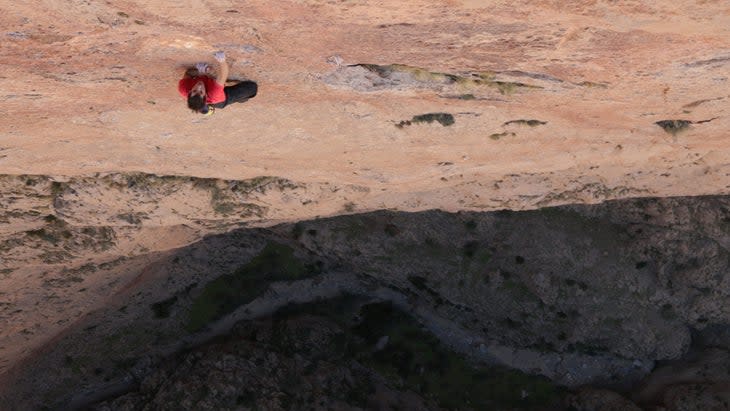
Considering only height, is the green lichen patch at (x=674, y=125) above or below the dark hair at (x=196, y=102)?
below

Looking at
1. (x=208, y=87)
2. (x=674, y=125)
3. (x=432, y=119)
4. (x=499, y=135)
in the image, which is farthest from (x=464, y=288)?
(x=208, y=87)

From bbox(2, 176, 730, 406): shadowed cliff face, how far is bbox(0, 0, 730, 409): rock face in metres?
0.10

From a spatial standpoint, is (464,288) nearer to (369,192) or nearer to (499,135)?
(369,192)

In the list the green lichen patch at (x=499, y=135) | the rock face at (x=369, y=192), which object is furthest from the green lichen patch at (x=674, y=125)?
the green lichen patch at (x=499, y=135)

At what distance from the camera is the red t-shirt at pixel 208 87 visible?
28.3 ft

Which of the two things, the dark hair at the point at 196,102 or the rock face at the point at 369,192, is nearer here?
the rock face at the point at 369,192

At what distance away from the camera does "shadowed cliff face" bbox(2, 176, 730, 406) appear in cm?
2208

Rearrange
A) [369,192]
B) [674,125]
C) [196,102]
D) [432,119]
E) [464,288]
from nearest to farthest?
[196,102]
[432,119]
[674,125]
[369,192]
[464,288]

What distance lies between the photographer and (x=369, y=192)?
17.3 m

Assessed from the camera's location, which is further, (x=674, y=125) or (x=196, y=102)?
(x=674, y=125)

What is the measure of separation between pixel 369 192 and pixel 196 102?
9.31 metres

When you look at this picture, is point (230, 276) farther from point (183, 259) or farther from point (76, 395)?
point (76, 395)

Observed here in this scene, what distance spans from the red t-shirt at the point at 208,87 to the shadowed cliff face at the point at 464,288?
1318 cm

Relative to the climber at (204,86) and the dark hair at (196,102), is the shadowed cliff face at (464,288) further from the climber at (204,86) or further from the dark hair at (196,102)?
the dark hair at (196,102)
